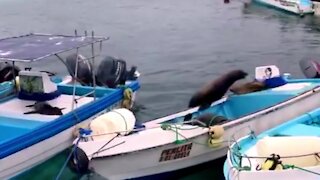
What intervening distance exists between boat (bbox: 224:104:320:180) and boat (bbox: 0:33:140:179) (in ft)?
12.3

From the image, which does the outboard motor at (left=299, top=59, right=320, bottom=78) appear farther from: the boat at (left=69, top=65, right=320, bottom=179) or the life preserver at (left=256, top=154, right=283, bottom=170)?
the life preserver at (left=256, top=154, right=283, bottom=170)

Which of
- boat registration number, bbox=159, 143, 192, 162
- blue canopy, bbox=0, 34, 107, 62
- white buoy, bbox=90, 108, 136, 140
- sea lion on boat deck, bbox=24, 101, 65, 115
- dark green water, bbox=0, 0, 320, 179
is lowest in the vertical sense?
dark green water, bbox=0, 0, 320, 179

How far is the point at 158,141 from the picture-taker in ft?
30.8

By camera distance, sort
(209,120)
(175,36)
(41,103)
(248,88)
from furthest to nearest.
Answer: (175,36), (248,88), (41,103), (209,120)

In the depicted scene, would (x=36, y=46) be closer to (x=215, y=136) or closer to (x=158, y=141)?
(x=158, y=141)

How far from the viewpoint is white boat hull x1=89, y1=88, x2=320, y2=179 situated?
9148 millimetres

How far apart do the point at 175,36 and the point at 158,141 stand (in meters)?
18.3

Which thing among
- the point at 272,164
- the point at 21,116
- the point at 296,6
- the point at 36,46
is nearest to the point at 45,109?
the point at 21,116

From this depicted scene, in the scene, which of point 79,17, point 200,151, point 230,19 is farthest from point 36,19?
point 200,151

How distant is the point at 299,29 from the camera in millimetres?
28031

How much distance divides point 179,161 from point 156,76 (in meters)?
9.93

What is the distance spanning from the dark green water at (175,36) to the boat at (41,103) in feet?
1.96

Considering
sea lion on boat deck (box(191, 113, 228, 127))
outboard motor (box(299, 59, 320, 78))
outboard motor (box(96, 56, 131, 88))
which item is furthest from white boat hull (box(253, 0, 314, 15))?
sea lion on boat deck (box(191, 113, 228, 127))

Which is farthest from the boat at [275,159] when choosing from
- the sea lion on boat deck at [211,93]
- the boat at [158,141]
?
the sea lion on boat deck at [211,93]
